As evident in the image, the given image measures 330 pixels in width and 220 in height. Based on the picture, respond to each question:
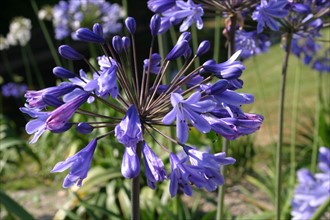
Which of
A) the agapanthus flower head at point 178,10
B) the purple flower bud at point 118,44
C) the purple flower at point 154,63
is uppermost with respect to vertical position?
the agapanthus flower head at point 178,10

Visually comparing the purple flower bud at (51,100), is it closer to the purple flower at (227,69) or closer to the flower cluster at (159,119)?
the flower cluster at (159,119)

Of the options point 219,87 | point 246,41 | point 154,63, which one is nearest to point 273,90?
point 246,41

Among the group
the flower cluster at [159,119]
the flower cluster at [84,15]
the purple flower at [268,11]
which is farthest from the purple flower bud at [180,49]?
the flower cluster at [84,15]

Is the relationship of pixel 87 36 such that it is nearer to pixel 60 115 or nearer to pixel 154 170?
pixel 60 115

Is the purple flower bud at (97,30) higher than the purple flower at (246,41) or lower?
higher

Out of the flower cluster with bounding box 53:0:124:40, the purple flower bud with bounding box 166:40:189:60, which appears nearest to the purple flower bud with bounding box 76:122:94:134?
the purple flower bud with bounding box 166:40:189:60

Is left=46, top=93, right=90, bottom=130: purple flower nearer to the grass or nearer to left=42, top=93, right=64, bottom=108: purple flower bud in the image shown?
left=42, top=93, right=64, bottom=108: purple flower bud
